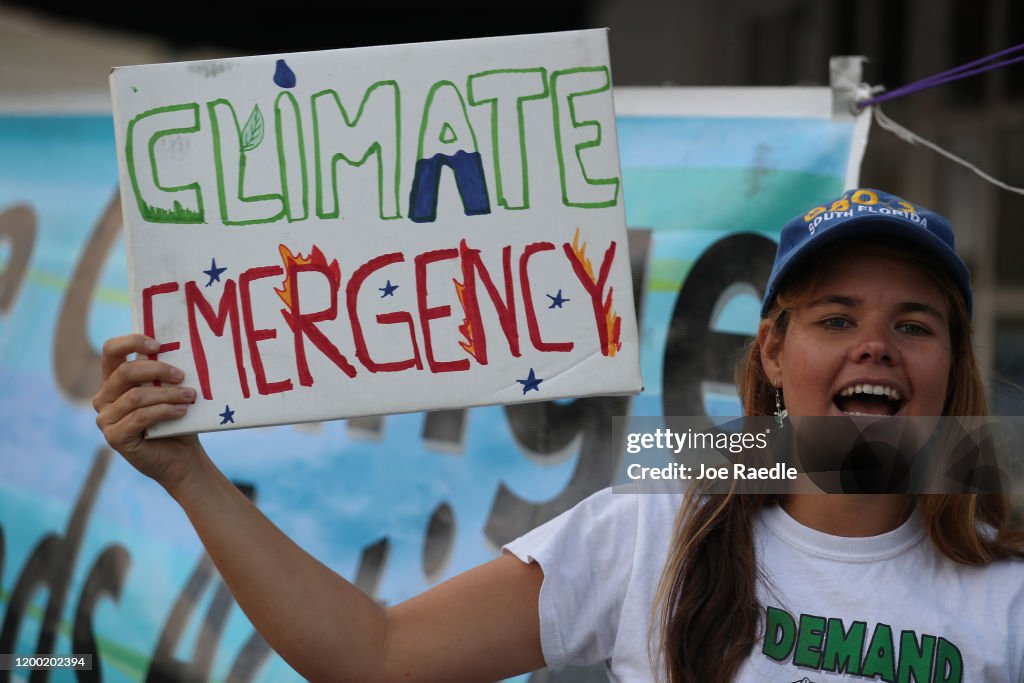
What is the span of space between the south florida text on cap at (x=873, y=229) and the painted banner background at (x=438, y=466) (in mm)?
583

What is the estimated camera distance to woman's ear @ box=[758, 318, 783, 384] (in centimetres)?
165

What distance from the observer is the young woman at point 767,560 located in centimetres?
148

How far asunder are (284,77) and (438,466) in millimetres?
901

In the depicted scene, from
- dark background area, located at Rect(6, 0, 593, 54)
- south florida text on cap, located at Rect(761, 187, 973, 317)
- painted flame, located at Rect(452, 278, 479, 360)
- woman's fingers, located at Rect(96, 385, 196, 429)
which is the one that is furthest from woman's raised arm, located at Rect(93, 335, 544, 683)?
dark background area, located at Rect(6, 0, 593, 54)

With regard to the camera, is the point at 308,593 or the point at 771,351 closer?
the point at 308,593

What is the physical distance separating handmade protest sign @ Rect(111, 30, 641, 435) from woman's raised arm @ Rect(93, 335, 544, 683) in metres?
0.07

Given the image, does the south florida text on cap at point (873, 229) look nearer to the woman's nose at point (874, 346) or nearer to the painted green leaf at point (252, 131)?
the woman's nose at point (874, 346)

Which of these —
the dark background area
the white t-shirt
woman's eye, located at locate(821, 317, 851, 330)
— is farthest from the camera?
the dark background area

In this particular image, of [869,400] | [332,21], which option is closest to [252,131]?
[869,400]

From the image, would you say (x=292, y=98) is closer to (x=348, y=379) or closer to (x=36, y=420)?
(x=348, y=379)

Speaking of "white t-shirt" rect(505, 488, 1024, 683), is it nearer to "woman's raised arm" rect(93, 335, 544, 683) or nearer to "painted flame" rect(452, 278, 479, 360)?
"woman's raised arm" rect(93, 335, 544, 683)

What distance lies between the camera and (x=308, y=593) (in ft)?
4.96

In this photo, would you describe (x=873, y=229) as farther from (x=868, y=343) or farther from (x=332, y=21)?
(x=332, y=21)

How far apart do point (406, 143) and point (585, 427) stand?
834mm
